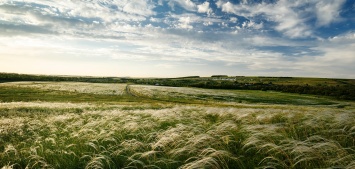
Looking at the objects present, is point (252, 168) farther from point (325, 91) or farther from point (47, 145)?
point (325, 91)

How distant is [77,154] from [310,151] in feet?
16.8

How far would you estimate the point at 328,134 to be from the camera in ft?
20.4

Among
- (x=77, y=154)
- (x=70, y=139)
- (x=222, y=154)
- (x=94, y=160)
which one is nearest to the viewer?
(x=222, y=154)

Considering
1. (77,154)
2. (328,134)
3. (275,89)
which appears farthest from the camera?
(275,89)

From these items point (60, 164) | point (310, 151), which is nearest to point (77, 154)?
point (60, 164)

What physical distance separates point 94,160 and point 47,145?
103 inches

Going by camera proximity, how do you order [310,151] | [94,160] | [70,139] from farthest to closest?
[70,139] < [94,160] < [310,151]

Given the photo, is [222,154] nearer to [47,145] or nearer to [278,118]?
[47,145]

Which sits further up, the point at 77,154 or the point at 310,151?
the point at 310,151

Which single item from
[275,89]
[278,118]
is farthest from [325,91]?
[278,118]

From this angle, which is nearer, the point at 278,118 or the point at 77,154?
the point at 77,154

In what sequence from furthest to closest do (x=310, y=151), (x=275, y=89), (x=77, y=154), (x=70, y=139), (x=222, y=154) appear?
1. (x=275, y=89)
2. (x=70, y=139)
3. (x=77, y=154)
4. (x=222, y=154)
5. (x=310, y=151)

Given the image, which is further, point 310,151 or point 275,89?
point 275,89

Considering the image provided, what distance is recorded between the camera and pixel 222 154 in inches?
178
